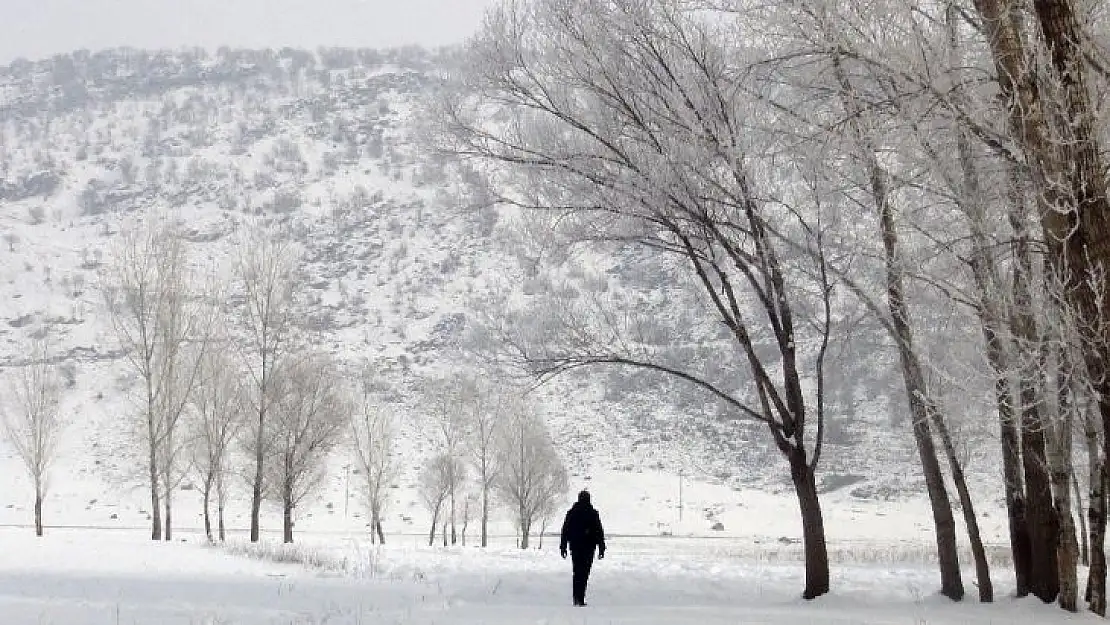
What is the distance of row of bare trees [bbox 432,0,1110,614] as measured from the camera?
20.7 ft

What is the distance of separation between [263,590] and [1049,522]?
9.68m

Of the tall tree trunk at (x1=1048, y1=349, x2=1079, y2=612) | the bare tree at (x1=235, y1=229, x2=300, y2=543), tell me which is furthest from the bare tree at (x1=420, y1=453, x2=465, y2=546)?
the tall tree trunk at (x1=1048, y1=349, x2=1079, y2=612)

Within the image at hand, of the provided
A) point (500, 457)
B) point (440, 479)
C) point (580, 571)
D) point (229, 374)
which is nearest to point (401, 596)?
point (580, 571)

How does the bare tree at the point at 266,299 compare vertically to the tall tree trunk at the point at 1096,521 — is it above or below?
above

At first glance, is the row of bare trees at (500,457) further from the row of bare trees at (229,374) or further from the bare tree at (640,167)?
the bare tree at (640,167)

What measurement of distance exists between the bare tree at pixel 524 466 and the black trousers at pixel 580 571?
27657 millimetres

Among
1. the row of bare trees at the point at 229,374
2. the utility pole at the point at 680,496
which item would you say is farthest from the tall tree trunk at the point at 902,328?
the utility pole at the point at 680,496

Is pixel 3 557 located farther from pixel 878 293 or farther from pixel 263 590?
pixel 878 293

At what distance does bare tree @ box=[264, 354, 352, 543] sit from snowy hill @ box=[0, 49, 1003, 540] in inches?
139

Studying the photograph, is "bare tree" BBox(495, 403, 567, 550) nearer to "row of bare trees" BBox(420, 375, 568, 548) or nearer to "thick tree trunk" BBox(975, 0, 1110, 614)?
"row of bare trees" BBox(420, 375, 568, 548)

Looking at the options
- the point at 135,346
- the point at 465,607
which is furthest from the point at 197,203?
the point at 465,607

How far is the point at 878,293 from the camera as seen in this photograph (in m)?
9.39

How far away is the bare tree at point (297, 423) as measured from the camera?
26.3 metres

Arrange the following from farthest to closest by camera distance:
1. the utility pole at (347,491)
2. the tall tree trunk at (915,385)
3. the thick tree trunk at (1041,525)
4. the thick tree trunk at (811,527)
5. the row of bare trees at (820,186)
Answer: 1. the utility pole at (347,491)
2. the thick tree trunk at (811,527)
3. the thick tree trunk at (1041,525)
4. the tall tree trunk at (915,385)
5. the row of bare trees at (820,186)
